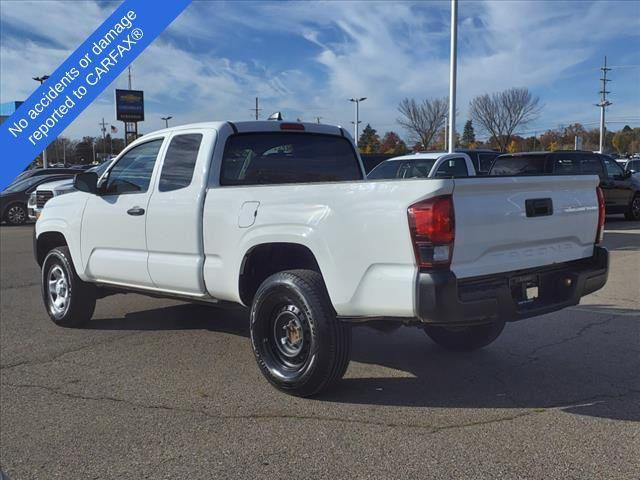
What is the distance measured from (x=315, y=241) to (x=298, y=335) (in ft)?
2.49

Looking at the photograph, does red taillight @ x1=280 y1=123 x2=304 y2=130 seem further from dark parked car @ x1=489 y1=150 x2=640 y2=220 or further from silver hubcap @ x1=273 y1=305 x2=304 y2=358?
dark parked car @ x1=489 y1=150 x2=640 y2=220

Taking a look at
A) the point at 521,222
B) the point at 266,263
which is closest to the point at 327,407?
the point at 266,263

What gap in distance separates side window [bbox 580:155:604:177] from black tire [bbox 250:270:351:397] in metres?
13.3

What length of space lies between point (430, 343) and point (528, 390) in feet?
4.73

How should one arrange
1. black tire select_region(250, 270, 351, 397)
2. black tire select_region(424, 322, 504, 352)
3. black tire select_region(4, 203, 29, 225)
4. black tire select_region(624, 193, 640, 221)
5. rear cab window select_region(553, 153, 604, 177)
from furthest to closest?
black tire select_region(4, 203, 29, 225) → black tire select_region(624, 193, 640, 221) → rear cab window select_region(553, 153, 604, 177) → black tire select_region(424, 322, 504, 352) → black tire select_region(250, 270, 351, 397)

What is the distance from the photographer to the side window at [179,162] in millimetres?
5297

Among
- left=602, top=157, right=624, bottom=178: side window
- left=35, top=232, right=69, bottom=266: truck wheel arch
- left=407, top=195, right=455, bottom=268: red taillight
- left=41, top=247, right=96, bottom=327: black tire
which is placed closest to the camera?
left=407, top=195, right=455, bottom=268: red taillight

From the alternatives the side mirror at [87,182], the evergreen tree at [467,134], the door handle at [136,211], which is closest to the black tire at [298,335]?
the door handle at [136,211]

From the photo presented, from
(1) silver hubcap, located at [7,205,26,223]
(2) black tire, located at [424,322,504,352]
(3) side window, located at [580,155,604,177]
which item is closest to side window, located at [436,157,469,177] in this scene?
(3) side window, located at [580,155,604,177]

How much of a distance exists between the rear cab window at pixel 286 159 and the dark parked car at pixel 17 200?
16526 mm

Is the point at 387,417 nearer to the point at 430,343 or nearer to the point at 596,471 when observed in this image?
the point at 596,471

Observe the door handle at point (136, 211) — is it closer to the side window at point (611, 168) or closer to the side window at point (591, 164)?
the side window at point (591, 164)

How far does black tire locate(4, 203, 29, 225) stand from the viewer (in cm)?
2002

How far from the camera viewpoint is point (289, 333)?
4.55m
